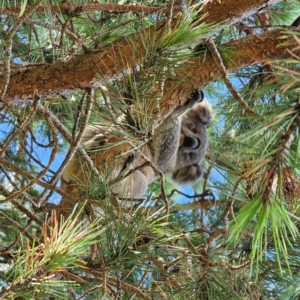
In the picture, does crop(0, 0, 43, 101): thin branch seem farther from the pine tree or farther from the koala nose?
the koala nose

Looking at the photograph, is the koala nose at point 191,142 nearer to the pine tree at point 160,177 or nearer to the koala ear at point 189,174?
the koala ear at point 189,174

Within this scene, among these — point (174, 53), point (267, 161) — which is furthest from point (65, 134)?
point (267, 161)

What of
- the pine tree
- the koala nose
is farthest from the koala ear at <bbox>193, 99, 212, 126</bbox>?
the pine tree

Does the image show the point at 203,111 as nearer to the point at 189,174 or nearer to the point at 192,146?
the point at 192,146

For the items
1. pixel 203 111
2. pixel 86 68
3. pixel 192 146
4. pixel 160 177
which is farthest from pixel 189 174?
pixel 86 68

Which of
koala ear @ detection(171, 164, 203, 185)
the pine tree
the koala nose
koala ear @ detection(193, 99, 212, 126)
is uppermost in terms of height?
koala ear @ detection(193, 99, 212, 126)

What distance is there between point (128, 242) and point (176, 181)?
5.87 feet

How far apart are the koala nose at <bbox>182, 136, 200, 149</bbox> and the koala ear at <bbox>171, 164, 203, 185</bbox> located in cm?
12

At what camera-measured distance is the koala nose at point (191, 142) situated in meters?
2.68

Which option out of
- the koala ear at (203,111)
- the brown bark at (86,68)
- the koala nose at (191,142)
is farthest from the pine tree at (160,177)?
the koala ear at (203,111)

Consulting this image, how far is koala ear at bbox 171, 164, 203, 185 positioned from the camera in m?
2.77

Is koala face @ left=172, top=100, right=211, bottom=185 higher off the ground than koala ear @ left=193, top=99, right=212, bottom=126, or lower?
lower

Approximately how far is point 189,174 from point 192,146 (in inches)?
6.3

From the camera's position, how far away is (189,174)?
109 inches
